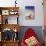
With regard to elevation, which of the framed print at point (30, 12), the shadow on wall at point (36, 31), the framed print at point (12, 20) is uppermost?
the framed print at point (30, 12)

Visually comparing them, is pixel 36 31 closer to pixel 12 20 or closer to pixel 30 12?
pixel 30 12

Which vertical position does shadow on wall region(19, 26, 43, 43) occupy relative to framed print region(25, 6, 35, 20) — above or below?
below

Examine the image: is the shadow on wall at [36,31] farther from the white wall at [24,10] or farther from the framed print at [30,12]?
the framed print at [30,12]

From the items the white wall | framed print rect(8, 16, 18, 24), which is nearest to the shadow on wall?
the white wall

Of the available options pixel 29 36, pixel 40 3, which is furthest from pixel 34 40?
pixel 40 3

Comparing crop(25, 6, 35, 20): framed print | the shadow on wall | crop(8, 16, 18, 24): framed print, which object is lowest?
the shadow on wall

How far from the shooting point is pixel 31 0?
434 cm

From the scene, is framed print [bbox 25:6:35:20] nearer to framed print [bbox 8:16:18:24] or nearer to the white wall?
the white wall

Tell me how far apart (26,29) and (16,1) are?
2.62 feet

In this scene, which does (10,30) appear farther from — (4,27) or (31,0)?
(31,0)

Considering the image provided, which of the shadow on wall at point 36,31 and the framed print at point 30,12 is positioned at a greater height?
the framed print at point 30,12

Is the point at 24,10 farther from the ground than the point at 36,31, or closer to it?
farther from the ground

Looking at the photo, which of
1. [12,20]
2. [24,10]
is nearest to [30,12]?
[24,10]

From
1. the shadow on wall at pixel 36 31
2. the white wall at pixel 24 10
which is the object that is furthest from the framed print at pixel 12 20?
the shadow on wall at pixel 36 31
